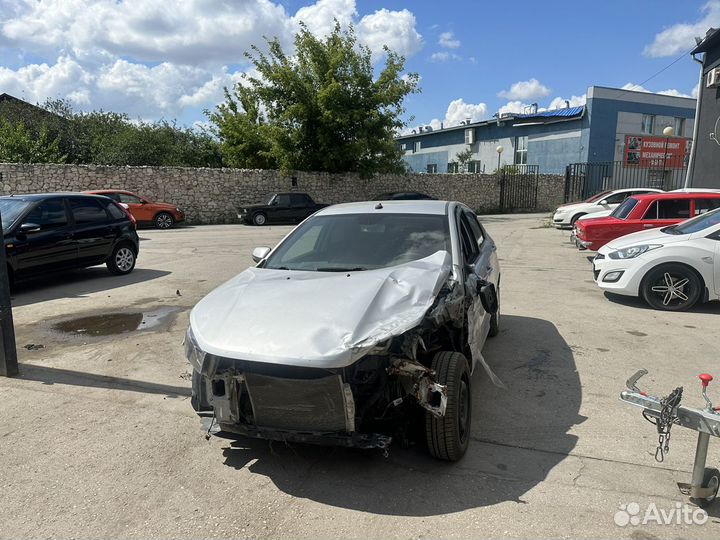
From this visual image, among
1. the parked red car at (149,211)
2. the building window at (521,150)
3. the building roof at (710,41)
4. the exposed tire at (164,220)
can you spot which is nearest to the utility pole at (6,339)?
the parked red car at (149,211)

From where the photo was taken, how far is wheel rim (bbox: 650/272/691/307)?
7.30m

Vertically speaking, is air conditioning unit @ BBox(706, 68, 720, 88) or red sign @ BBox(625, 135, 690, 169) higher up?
air conditioning unit @ BBox(706, 68, 720, 88)

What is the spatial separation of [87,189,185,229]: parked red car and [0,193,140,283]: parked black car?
988cm

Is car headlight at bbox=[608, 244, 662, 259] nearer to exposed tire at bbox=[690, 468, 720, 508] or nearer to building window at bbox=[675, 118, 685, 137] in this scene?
exposed tire at bbox=[690, 468, 720, 508]

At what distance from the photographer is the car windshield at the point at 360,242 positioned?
4305mm

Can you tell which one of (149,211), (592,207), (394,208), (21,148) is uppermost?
(21,148)

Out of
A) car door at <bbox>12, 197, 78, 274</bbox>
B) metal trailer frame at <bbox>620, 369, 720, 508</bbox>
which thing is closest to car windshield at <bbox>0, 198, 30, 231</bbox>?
car door at <bbox>12, 197, 78, 274</bbox>

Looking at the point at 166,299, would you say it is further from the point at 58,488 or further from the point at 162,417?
the point at 58,488

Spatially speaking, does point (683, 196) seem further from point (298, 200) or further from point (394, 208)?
point (298, 200)

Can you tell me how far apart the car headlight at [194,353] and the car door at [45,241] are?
22.0ft

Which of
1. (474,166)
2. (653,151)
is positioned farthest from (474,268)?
(474,166)

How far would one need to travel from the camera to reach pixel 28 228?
28.6 feet

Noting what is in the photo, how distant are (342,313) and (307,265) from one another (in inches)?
48.4

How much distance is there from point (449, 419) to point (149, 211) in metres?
20.0
